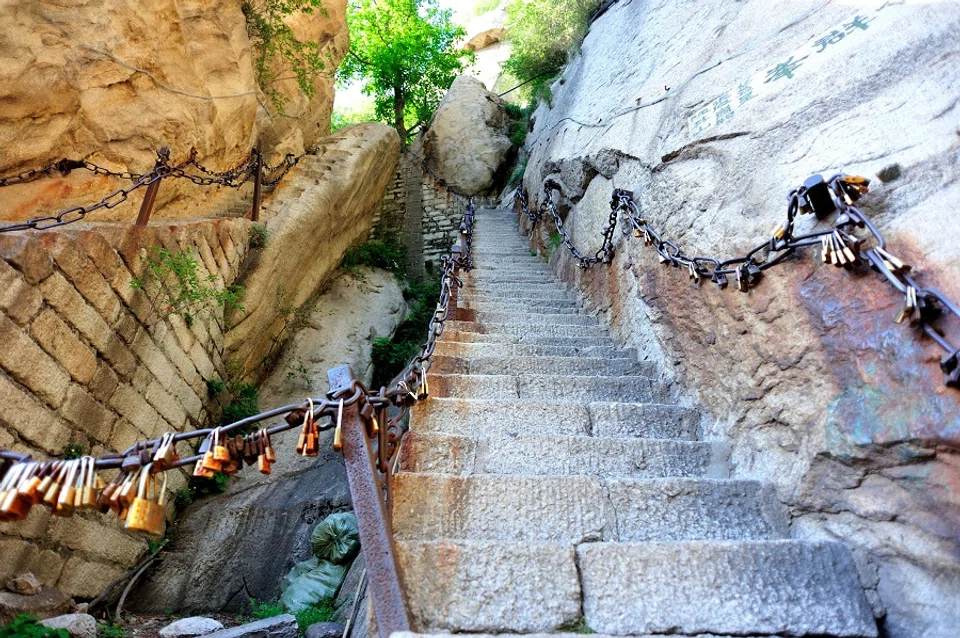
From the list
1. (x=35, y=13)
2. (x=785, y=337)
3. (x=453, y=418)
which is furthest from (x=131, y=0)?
(x=785, y=337)

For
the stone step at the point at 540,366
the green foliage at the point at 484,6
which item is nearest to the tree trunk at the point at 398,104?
the green foliage at the point at 484,6

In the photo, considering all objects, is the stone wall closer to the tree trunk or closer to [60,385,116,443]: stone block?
[60,385,116,443]: stone block

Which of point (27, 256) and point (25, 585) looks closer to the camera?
point (25, 585)

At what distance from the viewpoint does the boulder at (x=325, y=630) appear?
251cm

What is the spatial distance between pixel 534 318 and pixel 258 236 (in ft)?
10.4

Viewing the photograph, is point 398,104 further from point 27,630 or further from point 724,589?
point 724,589

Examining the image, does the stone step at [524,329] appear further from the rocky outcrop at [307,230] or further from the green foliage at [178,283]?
the rocky outcrop at [307,230]

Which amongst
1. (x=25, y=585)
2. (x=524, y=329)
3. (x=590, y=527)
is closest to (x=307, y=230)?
(x=524, y=329)

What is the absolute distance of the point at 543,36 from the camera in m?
11.0

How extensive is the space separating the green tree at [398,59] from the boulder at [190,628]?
1168 centimetres

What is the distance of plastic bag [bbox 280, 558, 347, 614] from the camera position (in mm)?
3025

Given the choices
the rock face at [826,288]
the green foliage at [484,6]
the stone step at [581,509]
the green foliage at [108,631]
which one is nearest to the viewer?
the rock face at [826,288]

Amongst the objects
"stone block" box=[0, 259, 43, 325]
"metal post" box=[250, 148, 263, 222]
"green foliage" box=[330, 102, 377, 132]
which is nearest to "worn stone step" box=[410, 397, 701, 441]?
"stone block" box=[0, 259, 43, 325]

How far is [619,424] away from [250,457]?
Result: 1883 mm
